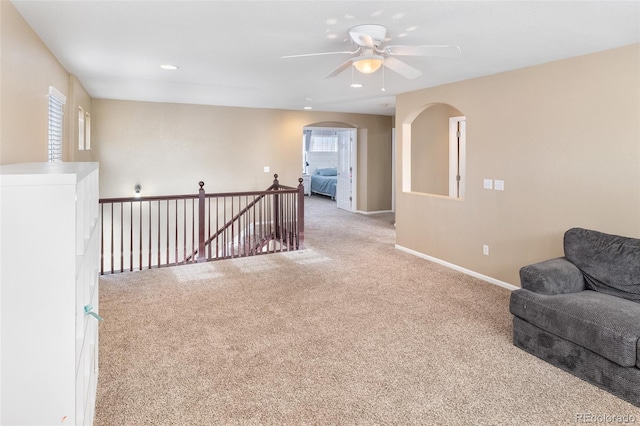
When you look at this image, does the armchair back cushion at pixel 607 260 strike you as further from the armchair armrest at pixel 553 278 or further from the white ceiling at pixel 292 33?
the white ceiling at pixel 292 33

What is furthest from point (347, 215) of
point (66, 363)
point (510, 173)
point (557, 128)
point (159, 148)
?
point (66, 363)

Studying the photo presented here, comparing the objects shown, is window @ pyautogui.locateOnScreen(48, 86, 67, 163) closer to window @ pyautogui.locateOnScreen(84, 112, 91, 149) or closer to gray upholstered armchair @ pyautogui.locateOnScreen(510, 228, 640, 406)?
window @ pyautogui.locateOnScreen(84, 112, 91, 149)

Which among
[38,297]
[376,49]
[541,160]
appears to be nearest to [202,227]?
[376,49]

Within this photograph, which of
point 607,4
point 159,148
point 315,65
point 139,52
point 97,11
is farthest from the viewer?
point 159,148

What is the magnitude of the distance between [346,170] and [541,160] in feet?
21.3

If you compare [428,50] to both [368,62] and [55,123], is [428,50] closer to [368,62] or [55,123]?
[368,62]

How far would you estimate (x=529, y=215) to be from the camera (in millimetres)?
4270

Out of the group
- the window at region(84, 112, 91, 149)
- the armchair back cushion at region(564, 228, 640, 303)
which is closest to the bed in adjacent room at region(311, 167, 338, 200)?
the window at region(84, 112, 91, 149)

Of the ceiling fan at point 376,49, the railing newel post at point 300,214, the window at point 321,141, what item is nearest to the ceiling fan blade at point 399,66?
the ceiling fan at point 376,49

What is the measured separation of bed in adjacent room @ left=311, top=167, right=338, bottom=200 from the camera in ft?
43.3

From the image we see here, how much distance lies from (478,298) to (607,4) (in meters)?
2.78

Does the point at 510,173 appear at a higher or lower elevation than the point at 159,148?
lower

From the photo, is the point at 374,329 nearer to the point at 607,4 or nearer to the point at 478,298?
the point at 478,298

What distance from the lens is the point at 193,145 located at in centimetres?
768
